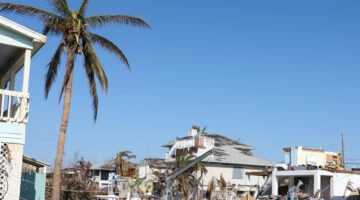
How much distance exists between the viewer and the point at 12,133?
15.5m

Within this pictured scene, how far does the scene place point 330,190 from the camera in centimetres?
3162

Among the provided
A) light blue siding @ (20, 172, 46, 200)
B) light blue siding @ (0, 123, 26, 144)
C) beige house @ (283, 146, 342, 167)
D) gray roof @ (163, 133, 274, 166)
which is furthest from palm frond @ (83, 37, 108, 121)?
gray roof @ (163, 133, 274, 166)

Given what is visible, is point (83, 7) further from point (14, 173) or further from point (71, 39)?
point (14, 173)

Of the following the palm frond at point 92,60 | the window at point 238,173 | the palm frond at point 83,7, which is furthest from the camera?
the window at point 238,173

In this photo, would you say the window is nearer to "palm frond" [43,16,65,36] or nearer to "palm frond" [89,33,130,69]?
"palm frond" [89,33,130,69]

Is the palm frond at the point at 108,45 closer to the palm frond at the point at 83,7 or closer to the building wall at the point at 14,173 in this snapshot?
the palm frond at the point at 83,7

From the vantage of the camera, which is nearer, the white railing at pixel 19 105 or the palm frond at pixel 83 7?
the white railing at pixel 19 105

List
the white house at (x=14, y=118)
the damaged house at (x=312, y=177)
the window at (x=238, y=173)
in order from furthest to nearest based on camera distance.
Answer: the window at (x=238, y=173) < the damaged house at (x=312, y=177) < the white house at (x=14, y=118)

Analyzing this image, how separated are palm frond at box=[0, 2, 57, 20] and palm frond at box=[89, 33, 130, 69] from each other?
2.19m

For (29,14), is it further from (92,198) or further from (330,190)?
(330,190)

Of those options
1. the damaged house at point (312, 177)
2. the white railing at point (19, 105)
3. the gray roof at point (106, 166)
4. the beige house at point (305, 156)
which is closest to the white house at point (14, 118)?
the white railing at point (19, 105)

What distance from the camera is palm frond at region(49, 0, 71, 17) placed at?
2252 cm

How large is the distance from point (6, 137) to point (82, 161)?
110ft

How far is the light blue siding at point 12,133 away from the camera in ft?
50.4
